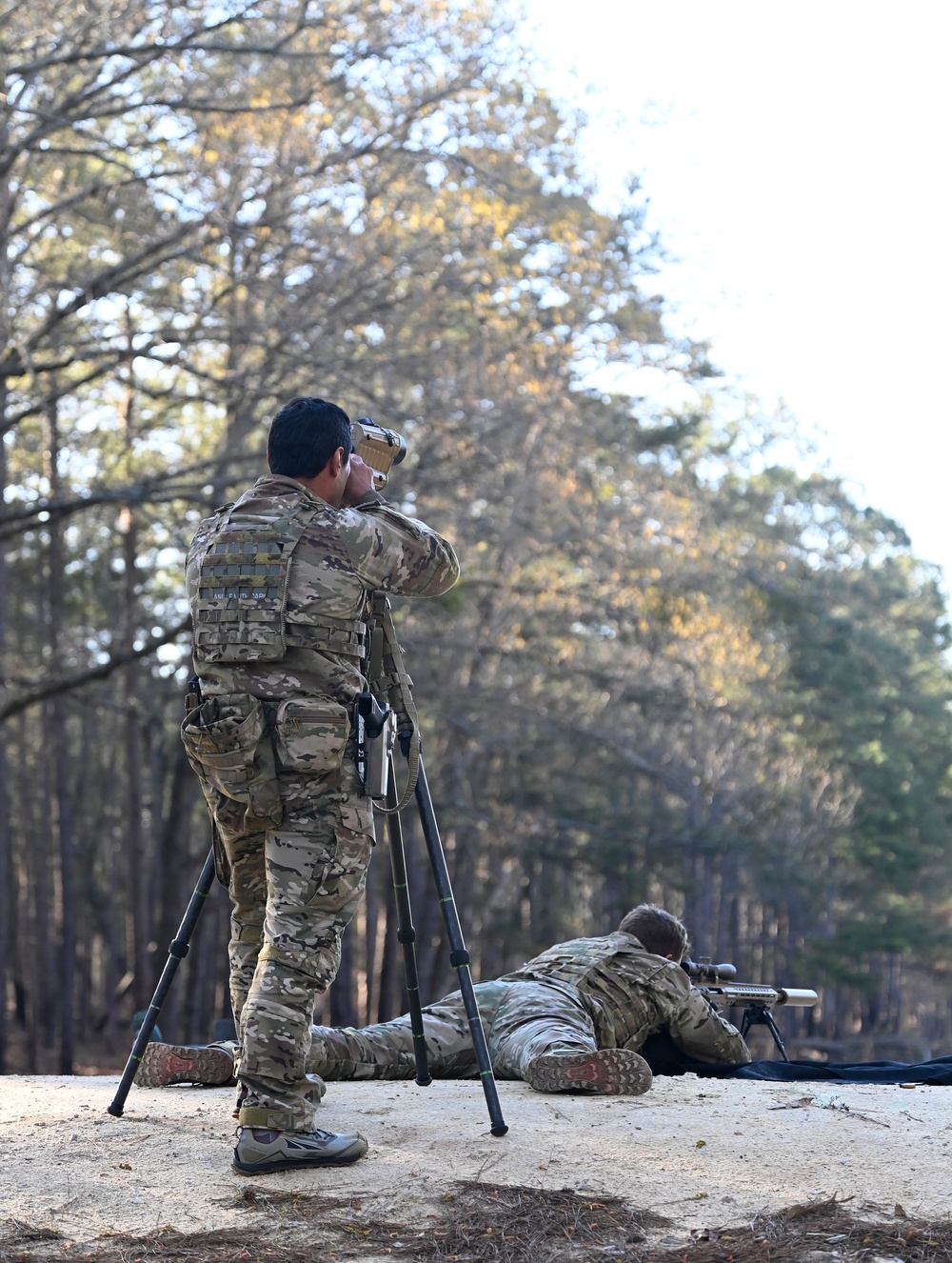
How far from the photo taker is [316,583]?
13.7 feet

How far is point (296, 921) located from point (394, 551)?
43.4 inches

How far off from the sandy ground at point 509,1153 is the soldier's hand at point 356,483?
6.39ft

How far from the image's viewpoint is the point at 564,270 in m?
16.9

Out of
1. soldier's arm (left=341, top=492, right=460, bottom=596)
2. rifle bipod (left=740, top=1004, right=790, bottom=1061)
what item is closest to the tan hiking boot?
soldier's arm (left=341, top=492, right=460, bottom=596)

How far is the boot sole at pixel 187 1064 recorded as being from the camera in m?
A: 5.29

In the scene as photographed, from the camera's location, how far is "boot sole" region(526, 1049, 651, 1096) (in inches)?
196

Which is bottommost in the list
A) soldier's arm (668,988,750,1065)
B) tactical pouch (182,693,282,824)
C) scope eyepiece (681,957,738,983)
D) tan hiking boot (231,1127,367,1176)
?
tan hiking boot (231,1127,367,1176)

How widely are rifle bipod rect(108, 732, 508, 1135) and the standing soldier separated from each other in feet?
0.92

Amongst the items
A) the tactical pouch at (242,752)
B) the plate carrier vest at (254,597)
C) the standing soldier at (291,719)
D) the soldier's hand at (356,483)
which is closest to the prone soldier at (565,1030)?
the standing soldier at (291,719)

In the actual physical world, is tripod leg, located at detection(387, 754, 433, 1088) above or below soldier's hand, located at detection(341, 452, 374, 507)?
below

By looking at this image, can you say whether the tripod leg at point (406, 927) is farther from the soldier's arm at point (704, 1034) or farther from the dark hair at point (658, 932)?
the dark hair at point (658, 932)

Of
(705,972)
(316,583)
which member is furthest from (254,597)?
(705,972)

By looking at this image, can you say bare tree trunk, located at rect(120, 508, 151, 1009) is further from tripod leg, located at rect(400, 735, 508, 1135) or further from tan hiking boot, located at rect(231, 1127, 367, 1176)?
tan hiking boot, located at rect(231, 1127, 367, 1176)

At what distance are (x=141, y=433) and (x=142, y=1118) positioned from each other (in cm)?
1472
